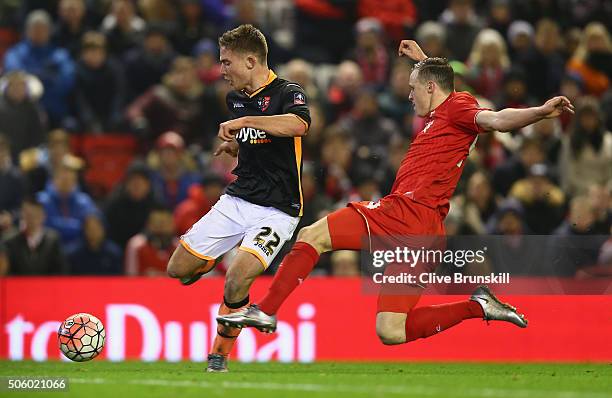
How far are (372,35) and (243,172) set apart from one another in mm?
6638

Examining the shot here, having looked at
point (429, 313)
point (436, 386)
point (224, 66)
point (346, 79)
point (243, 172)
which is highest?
point (346, 79)

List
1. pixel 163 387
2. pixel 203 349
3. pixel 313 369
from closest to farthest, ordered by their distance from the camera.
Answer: pixel 163 387 → pixel 313 369 → pixel 203 349

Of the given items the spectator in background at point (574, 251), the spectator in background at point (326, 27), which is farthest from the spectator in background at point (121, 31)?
the spectator in background at point (574, 251)

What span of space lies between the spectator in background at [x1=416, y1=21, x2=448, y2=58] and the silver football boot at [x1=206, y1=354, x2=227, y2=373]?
6.77 m

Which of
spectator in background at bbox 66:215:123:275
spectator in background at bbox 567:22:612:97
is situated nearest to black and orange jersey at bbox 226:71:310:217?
spectator in background at bbox 66:215:123:275

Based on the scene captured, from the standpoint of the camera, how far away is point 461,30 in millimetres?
15711

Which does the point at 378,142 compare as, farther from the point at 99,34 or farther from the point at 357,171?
the point at 99,34

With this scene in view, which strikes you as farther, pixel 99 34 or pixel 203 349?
pixel 99 34

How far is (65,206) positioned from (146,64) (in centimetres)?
253

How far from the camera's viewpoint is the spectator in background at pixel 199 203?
13320 mm

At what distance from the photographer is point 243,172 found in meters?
9.07

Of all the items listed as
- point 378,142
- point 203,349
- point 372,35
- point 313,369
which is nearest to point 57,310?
point 203,349

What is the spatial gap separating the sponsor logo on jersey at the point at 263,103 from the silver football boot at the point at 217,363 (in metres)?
1.81

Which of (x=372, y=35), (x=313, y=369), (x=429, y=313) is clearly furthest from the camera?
(x=372, y=35)
